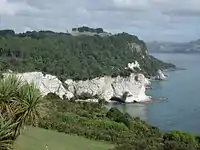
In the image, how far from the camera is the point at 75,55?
108 metres

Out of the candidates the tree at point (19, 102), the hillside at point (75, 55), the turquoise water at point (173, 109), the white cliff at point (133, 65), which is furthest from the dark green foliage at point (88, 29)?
the tree at point (19, 102)

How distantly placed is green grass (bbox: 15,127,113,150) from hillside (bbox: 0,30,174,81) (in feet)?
147

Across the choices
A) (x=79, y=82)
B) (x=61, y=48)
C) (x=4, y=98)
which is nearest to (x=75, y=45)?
(x=61, y=48)

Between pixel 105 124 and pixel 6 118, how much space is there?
11.4m

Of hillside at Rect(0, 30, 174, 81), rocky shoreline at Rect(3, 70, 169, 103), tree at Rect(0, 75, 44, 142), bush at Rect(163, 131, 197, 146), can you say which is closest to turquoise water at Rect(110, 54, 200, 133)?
rocky shoreline at Rect(3, 70, 169, 103)

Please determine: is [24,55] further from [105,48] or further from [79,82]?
[105,48]

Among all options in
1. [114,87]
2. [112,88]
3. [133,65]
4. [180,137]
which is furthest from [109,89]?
[180,137]

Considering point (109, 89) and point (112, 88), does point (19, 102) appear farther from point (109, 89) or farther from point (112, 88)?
point (112, 88)

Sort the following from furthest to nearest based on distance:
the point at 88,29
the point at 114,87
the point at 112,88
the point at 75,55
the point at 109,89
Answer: the point at 88,29
the point at 75,55
the point at 114,87
the point at 112,88
the point at 109,89

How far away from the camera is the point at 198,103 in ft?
259

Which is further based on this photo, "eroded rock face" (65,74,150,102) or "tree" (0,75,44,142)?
"eroded rock face" (65,74,150,102)

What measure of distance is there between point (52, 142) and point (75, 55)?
9185 cm

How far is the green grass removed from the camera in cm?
1508

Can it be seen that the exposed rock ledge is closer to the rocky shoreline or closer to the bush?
the rocky shoreline
